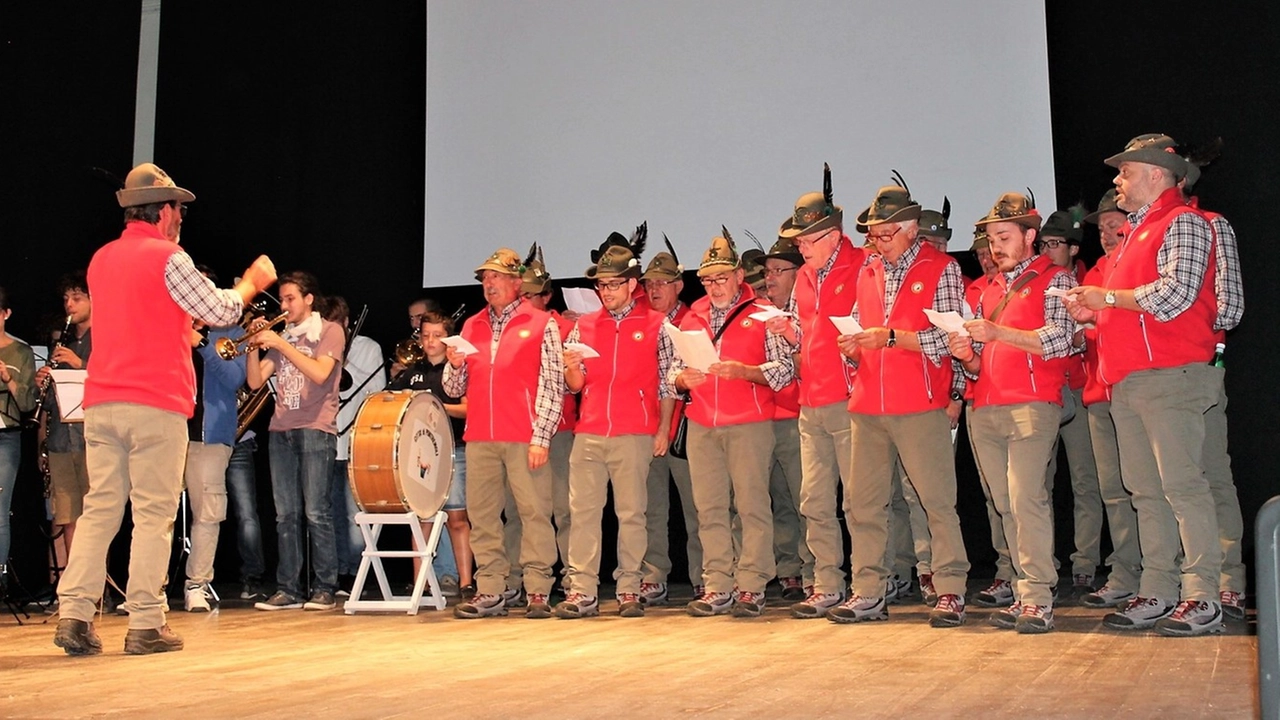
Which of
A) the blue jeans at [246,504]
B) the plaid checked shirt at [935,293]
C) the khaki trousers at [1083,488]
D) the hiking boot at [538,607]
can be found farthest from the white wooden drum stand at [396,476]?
the khaki trousers at [1083,488]

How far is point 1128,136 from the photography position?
6402 mm

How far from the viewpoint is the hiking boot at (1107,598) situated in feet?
18.2

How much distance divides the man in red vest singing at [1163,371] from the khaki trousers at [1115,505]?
0.80 m

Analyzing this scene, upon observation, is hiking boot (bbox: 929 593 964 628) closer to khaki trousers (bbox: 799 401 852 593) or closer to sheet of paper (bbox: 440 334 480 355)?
khaki trousers (bbox: 799 401 852 593)

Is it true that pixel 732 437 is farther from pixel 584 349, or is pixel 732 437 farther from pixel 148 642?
pixel 148 642

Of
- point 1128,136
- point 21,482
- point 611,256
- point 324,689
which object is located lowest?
point 324,689

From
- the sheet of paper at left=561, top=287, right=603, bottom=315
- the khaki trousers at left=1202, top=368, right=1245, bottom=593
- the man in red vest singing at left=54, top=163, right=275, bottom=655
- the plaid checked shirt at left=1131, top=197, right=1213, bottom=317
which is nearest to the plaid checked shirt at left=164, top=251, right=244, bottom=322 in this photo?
the man in red vest singing at left=54, top=163, right=275, bottom=655

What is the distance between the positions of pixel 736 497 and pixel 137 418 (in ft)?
8.99

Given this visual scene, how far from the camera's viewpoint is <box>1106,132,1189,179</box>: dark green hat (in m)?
4.66

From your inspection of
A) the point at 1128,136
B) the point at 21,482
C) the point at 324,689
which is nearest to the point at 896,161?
the point at 1128,136

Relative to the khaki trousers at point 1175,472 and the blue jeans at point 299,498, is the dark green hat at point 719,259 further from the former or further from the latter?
the blue jeans at point 299,498

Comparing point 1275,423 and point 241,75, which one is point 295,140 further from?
point 1275,423

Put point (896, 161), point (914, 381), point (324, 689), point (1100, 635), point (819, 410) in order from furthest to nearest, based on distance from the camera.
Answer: point (896, 161) < point (819, 410) < point (914, 381) < point (1100, 635) < point (324, 689)

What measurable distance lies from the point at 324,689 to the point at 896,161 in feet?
15.8
